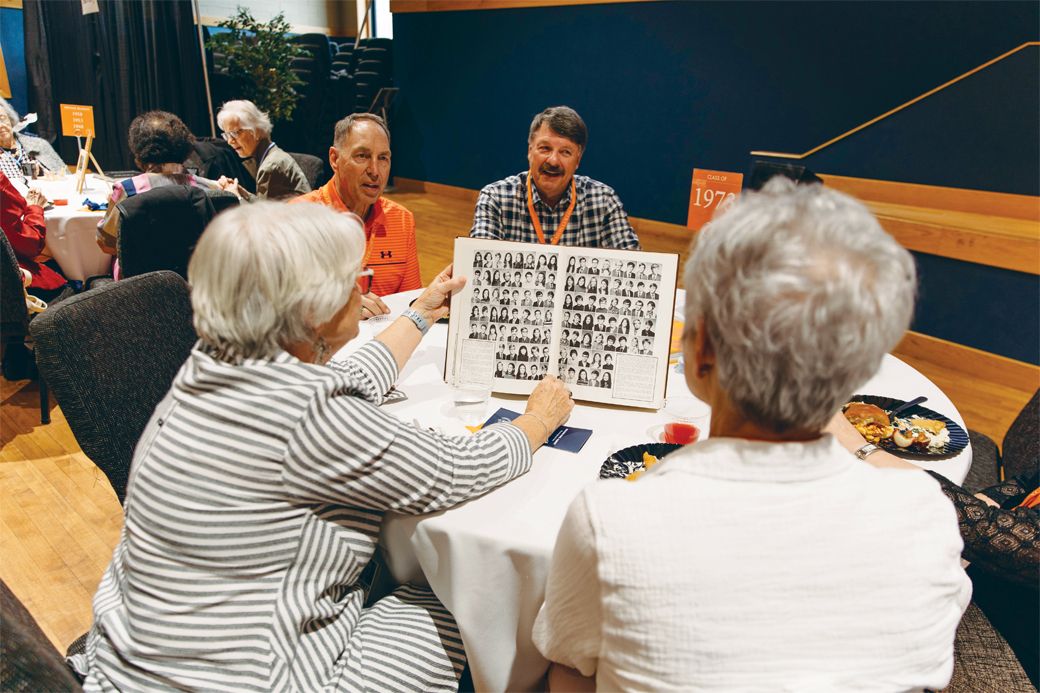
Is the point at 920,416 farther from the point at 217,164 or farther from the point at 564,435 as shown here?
the point at 217,164

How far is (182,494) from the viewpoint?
104 centimetres

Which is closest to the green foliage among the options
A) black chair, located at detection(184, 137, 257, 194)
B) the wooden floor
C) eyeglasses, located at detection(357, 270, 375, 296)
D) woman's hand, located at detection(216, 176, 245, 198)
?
black chair, located at detection(184, 137, 257, 194)

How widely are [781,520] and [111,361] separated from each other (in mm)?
1492

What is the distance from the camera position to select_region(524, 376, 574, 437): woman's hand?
→ 5.12ft

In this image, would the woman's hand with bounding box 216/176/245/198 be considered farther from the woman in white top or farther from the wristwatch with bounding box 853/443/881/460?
the woman in white top

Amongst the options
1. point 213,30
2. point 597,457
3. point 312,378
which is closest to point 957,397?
point 597,457

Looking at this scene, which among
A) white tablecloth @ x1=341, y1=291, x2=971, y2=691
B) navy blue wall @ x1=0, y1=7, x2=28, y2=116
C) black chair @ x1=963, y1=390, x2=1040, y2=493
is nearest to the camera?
white tablecloth @ x1=341, y1=291, x2=971, y2=691

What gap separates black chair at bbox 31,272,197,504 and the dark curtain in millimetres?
7059

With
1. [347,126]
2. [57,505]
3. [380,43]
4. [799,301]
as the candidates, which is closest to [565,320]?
[799,301]

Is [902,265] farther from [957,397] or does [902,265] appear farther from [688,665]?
[957,397]

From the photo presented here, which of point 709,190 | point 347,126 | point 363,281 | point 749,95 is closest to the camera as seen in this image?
point 363,281

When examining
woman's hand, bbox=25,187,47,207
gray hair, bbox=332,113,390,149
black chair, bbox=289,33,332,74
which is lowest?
woman's hand, bbox=25,187,47,207

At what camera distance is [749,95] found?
240 inches

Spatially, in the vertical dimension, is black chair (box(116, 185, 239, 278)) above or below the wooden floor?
above
